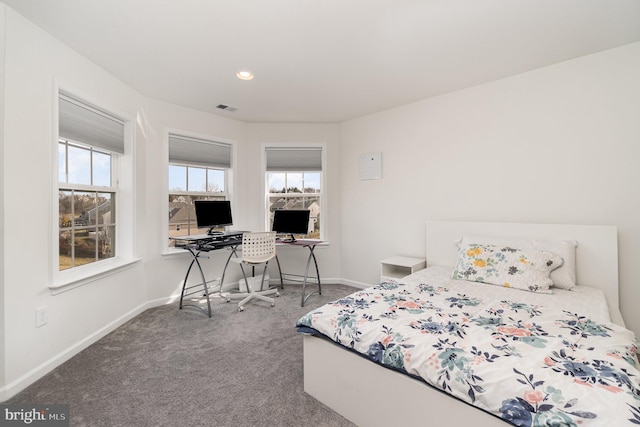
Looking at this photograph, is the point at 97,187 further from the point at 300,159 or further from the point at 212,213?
the point at 300,159

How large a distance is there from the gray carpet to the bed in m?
0.27

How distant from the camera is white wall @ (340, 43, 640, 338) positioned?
2312mm

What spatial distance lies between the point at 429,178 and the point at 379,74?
1389mm

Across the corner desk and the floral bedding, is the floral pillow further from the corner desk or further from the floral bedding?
the corner desk

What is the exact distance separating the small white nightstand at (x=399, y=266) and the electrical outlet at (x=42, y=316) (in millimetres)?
3024

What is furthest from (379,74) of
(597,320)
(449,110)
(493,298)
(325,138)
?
(597,320)

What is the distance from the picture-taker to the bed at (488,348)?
3.49ft

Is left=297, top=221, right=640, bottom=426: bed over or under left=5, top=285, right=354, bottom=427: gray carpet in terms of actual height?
over

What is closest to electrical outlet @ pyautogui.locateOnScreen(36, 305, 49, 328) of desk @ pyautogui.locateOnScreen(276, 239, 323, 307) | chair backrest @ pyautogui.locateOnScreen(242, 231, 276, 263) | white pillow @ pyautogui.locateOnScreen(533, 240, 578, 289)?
chair backrest @ pyautogui.locateOnScreen(242, 231, 276, 263)

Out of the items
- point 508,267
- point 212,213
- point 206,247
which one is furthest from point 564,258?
point 212,213

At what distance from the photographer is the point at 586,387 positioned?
1.04 m

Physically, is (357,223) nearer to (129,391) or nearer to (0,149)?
(129,391)

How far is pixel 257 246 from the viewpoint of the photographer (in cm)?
339

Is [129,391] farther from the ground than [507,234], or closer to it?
closer to it
